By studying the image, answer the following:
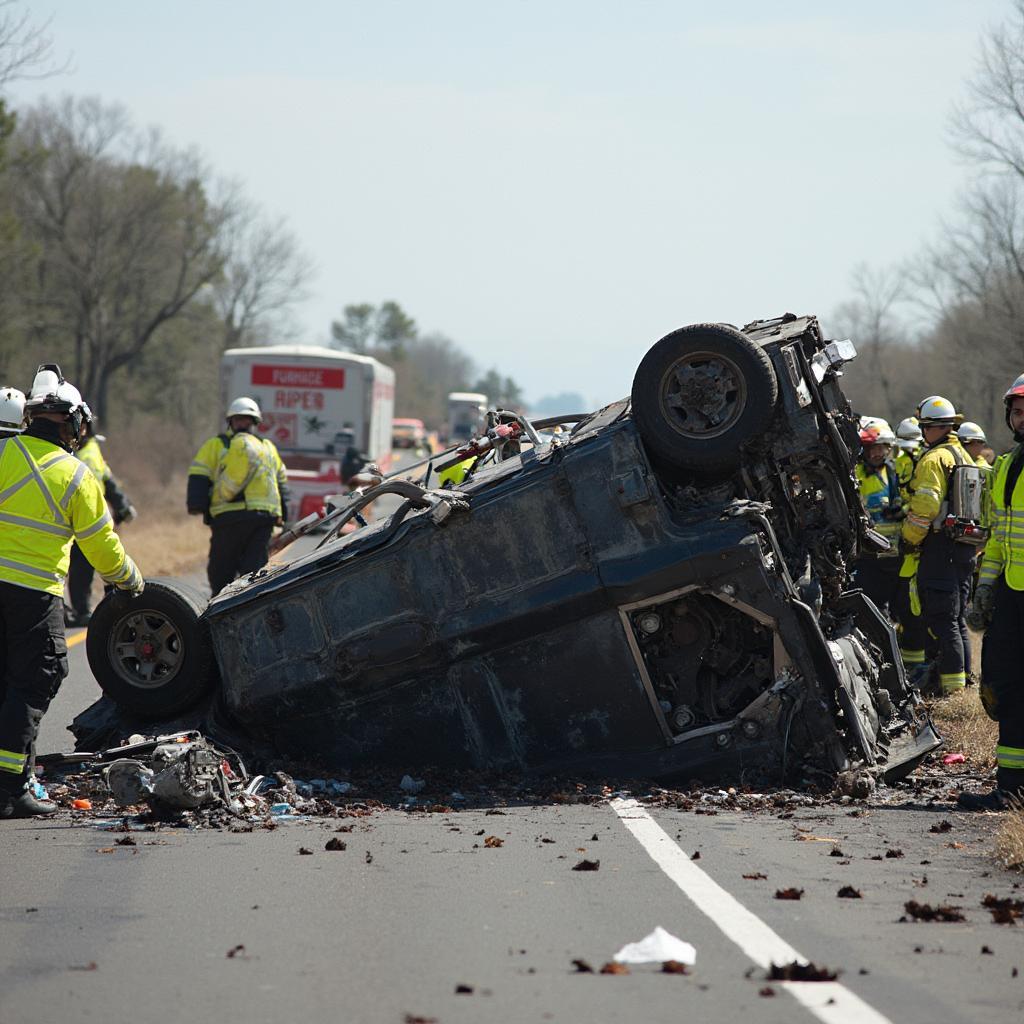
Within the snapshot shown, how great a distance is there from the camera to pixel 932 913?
5176 mm

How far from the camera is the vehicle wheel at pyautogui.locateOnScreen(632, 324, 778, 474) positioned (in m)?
7.39

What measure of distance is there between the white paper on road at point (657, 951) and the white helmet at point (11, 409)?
451cm

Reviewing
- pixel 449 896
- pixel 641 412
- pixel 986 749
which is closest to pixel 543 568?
pixel 641 412

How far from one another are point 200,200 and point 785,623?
5201 cm

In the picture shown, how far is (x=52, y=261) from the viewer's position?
168 feet

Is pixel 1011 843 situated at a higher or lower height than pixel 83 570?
lower

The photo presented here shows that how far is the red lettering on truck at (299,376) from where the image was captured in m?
26.1

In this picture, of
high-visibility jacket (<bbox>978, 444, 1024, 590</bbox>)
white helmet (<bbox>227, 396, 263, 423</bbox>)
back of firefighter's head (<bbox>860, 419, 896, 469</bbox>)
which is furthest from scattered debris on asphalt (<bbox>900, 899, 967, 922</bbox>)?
white helmet (<bbox>227, 396, 263, 423</bbox>)

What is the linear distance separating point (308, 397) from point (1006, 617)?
19.7m

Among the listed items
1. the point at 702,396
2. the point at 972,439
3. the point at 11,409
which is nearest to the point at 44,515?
the point at 11,409

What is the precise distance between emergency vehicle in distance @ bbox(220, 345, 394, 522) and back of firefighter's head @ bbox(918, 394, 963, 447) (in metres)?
15.6

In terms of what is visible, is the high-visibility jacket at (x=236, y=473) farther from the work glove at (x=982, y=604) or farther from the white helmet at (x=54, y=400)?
the work glove at (x=982, y=604)

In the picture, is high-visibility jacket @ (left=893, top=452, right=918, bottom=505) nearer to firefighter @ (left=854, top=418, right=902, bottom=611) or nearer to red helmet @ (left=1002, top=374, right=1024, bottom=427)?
firefighter @ (left=854, top=418, right=902, bottom=611)

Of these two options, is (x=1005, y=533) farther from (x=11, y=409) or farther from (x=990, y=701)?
(x=11, y=409)
